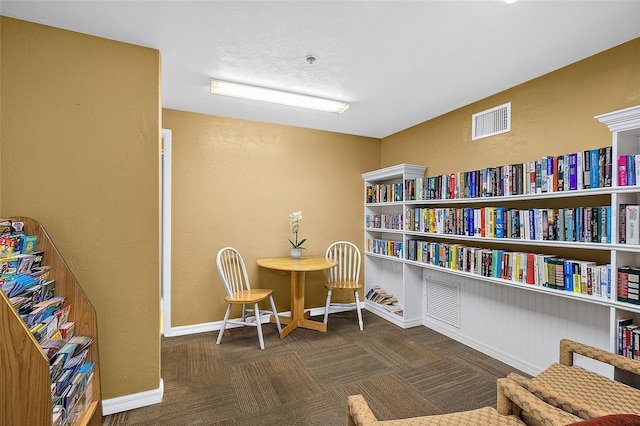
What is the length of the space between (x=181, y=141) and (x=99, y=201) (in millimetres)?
1554

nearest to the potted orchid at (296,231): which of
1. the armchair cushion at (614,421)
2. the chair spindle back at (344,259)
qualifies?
the chair spindle back at (344,259)

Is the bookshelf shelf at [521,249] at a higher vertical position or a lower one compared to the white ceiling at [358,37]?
lower

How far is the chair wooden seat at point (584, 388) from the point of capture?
123cm

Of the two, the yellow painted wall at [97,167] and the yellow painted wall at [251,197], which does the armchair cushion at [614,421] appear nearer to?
the yellow painted wall at [97,167]

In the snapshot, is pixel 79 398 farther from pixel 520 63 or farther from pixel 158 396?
pixel 520 63

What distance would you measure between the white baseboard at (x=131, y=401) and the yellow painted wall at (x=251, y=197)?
129cm

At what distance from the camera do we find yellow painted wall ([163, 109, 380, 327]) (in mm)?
3338

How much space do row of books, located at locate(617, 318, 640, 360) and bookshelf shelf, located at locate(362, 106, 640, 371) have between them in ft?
0.09

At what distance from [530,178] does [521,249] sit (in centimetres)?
67

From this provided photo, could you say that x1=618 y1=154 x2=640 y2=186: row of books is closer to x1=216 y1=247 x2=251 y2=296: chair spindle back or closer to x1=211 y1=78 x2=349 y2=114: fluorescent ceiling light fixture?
x1=211 y1=78 x2=349 y2=114: fluorescent ceiling light fixture

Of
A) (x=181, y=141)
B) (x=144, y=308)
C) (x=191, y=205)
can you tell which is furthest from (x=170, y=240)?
(x=144, y=308)

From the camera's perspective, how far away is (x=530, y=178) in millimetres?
2357

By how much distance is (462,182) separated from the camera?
Result: 2.95m

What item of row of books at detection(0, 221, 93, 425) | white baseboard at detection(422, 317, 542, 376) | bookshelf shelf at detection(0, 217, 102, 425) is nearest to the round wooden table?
white baseboard at detection(422, 317, 542, 376)
